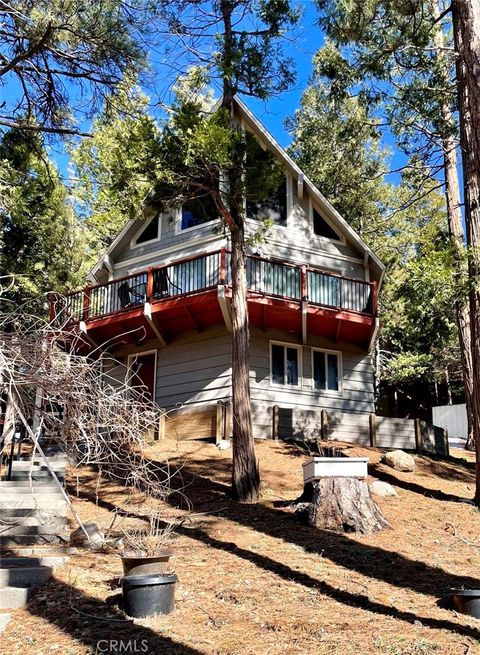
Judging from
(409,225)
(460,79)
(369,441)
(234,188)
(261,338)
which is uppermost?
(409,225)

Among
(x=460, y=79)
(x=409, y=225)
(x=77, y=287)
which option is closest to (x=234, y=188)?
(x=460, y=79)

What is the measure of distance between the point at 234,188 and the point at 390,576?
6145 mm

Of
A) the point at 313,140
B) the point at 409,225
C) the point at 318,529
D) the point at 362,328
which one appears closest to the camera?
the point at 318,529

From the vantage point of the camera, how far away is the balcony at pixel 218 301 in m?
14.2

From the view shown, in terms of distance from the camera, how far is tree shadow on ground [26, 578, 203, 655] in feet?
13.8

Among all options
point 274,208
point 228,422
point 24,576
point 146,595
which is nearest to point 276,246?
point 274,208

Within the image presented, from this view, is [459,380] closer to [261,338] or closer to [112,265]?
[261,338]

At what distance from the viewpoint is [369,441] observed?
14.9 metres

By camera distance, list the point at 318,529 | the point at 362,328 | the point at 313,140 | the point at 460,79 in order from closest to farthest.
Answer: the point at 318,529
the point at 460,79
the point at 362,328
the point at 313,140

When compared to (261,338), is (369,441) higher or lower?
lower

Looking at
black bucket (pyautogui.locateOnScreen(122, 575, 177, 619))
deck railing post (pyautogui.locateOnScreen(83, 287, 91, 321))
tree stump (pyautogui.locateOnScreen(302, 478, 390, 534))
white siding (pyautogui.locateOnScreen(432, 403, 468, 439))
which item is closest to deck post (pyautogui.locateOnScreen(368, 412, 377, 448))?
tree stump (pyautogui.locateOnScreen(302, 478, 390, 534))

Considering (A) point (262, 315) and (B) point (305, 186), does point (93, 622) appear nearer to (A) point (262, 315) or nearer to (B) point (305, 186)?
(A) point (262, 315)

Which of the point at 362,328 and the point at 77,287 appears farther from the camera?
the point at 77,287

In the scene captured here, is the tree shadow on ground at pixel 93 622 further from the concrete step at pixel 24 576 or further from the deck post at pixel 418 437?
the deck post at pixel 418 437
